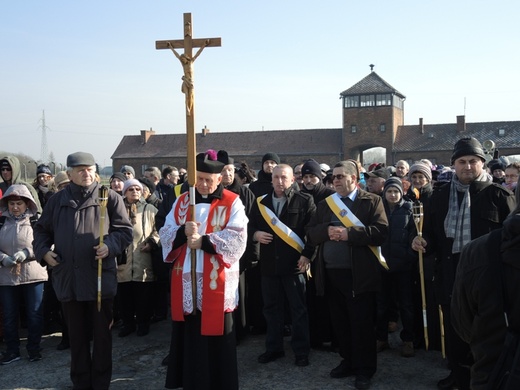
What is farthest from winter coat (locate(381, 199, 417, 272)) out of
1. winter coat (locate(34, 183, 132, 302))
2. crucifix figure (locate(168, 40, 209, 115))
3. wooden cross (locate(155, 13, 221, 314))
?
winter coat (locate(34, 183, 132, 302))

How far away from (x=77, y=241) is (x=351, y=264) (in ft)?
8.40

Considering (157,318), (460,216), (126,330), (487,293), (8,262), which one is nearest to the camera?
(487,293)

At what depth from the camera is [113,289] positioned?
197 inches

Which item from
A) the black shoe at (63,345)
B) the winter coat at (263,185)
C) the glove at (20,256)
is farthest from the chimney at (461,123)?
the glove at (20,256)

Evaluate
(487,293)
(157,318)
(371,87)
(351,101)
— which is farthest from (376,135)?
(487,293)

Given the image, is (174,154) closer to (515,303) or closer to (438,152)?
(438,152)

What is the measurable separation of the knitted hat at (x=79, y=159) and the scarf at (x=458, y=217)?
3264mm

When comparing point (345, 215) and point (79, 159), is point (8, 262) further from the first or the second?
point (345, 215)

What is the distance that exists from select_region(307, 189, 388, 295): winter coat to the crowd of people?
12mm

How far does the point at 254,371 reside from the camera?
17.9 ft

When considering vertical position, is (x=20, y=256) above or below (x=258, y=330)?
above

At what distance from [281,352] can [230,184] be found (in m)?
2.06

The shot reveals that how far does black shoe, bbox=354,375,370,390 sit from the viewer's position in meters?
4.92

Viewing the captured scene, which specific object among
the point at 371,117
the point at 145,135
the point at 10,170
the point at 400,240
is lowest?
the point at 400,240
